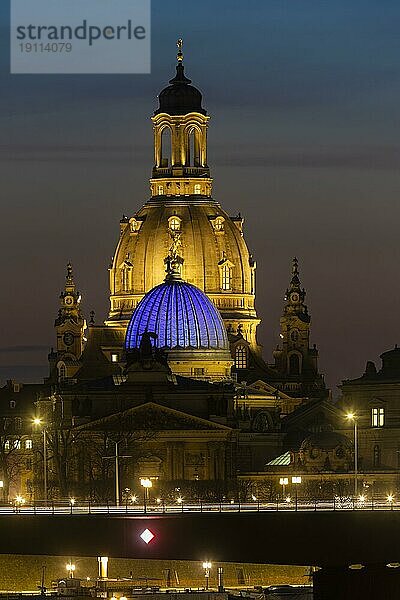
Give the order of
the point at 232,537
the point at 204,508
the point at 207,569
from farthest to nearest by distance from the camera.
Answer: the point at 207,569 → the point at 204,508 → the point at 232,537

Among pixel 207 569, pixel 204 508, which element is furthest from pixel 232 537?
pixel 207 569

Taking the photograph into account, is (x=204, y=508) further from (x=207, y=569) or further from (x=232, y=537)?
(x=232, y=537)

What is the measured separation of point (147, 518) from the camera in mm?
174500

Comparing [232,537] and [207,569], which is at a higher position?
[232,537]

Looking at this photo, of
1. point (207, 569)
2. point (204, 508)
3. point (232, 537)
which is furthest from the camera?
point (207, 569)

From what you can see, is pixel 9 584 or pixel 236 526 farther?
pixel 9 584

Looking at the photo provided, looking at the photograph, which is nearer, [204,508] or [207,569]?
[204,508]

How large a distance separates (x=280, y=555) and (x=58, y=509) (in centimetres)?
1709

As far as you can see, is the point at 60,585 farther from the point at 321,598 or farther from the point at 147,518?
the point at 321,598

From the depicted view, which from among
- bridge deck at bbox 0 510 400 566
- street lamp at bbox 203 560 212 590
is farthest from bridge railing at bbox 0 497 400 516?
street lamp at bbox 203 560 212 590

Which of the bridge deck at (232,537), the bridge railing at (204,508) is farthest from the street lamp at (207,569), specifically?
the bridge deck at (232,537)

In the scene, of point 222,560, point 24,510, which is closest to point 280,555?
point 222,560

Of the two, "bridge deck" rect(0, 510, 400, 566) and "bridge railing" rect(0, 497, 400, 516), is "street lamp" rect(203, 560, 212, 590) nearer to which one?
"bridge railing" rect(0, 497, 400, 516)

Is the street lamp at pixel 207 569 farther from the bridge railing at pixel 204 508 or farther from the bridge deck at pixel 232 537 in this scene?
the bridge deck at pixel 232 537
